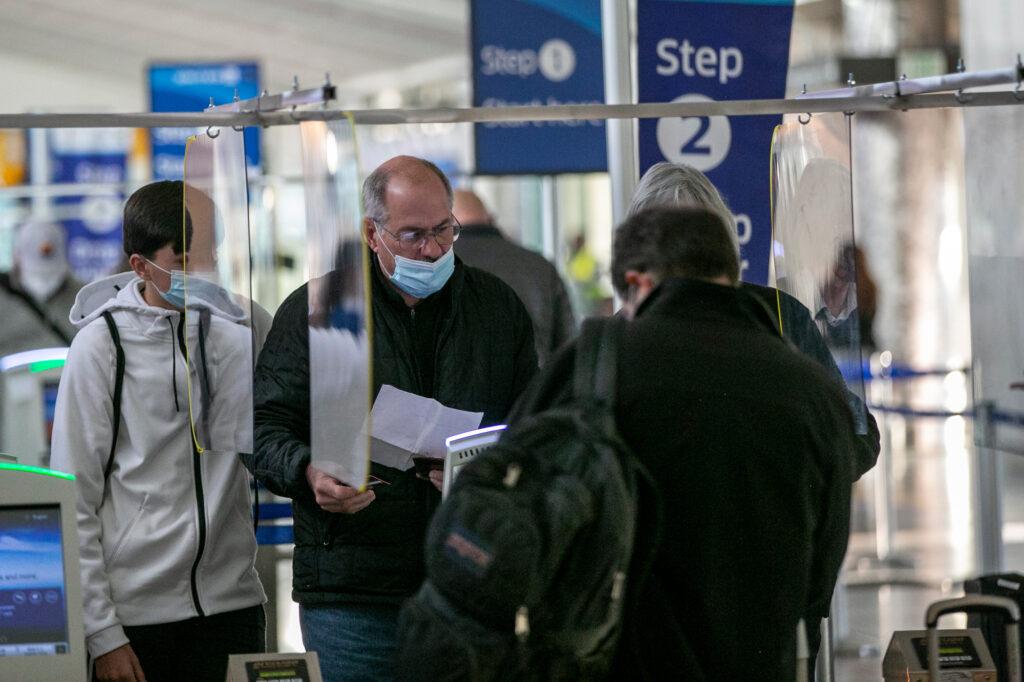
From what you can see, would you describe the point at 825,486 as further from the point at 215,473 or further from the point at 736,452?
the point at 215,473

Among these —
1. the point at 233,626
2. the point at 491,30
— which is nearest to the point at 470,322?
the point at 233,626

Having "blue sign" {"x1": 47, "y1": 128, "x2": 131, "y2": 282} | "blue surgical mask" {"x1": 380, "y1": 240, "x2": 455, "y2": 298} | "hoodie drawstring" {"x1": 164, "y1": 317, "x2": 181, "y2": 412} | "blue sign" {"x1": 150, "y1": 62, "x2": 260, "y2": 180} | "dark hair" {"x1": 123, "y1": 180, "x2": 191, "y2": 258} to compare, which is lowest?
"hoodie drawstring" {"x1": 164, "y1": 317, "x2": 181, "y2": 412}

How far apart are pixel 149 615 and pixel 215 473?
358 millimetres

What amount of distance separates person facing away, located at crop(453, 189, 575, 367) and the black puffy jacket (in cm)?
236

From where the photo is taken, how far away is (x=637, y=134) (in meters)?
4.78

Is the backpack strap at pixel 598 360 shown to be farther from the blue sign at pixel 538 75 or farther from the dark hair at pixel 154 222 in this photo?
the blue sign at pixel 538 75

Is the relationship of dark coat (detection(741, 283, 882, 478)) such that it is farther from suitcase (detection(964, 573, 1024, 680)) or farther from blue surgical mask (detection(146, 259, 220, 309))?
blue surgical mask (detection(146, 259, 220, 309))

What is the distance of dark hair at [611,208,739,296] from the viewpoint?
240cm

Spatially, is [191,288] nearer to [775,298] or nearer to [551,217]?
[775,298]

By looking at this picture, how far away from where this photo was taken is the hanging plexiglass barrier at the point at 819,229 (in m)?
3.74

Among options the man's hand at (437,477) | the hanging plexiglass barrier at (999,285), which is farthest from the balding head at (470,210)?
the man's hand at (437,477)

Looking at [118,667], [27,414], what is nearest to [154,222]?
[118,667]

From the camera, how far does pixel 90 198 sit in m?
13.3

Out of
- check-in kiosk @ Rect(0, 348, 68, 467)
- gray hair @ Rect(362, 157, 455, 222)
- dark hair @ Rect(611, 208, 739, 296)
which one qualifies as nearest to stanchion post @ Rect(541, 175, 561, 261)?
check-in kiosk @ Rect(0, 348, 68, 467)
